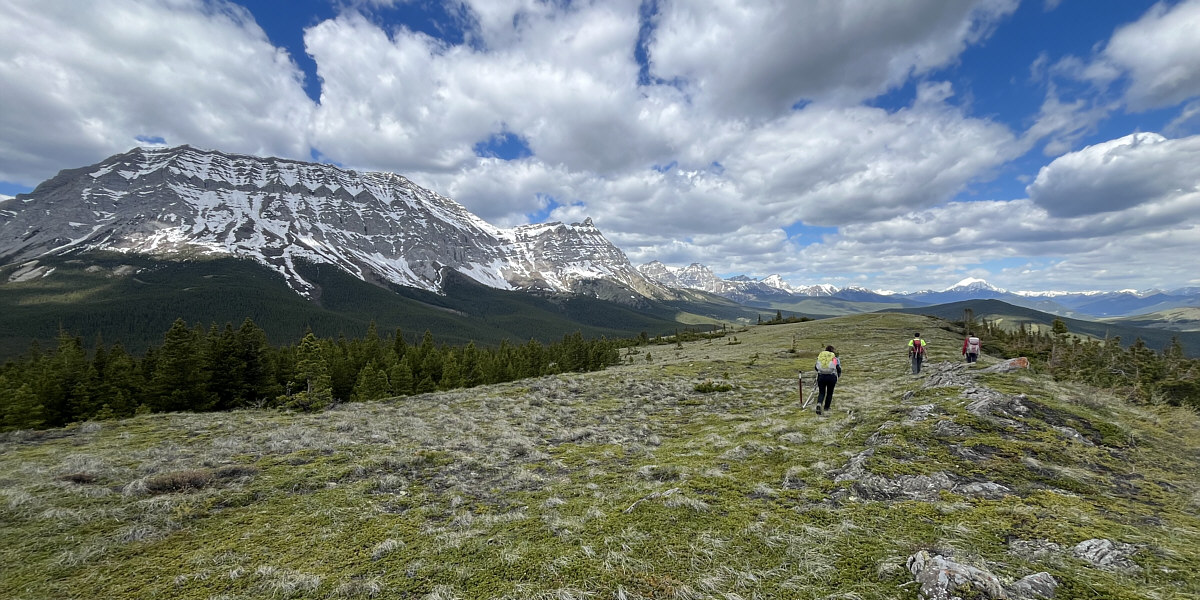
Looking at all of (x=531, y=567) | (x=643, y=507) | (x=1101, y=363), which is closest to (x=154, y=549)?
(x=531, y=567)

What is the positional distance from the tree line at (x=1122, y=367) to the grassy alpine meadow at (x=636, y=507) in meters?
8.44

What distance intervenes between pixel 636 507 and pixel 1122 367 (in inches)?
1556

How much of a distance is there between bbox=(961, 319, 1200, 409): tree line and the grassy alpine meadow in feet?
27.7

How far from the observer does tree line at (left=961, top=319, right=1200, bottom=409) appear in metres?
21.2

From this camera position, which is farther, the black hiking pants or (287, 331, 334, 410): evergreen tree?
(287, 331, 334, 410): evergreen tree

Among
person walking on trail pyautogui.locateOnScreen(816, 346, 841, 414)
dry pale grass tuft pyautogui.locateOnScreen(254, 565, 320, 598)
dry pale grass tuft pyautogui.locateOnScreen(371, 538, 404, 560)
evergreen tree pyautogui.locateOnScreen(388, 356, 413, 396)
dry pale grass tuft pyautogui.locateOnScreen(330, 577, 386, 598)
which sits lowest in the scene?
evergreen tree pyautogui.locateOnScreen(388, 356, 413, 396)

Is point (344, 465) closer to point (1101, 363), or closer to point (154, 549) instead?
point (154, 549)

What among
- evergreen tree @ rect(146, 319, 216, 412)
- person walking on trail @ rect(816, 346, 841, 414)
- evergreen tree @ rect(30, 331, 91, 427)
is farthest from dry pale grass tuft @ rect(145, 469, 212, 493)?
evergreen tree @ rect(30, 331, 91, 427)

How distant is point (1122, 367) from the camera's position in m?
28.5

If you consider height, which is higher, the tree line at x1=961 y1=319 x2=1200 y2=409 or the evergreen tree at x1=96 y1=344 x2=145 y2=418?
the tree line at x1=961 y1=319 x2=1200 y2=409

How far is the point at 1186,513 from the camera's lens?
7.50 metres

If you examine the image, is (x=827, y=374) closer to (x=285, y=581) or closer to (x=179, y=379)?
(x=285, y=581)

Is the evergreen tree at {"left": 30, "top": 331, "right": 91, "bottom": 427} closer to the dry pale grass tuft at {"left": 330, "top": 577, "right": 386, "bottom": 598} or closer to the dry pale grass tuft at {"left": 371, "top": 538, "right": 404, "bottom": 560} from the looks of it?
the dry pale grass tuft at {"left": 371, "top": 538, "right": 404, "bottom": 560}

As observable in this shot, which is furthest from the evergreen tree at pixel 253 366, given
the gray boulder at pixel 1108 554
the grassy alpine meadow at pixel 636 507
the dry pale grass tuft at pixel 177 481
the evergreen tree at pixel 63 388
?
the gray boulder at pixel 1108 554
